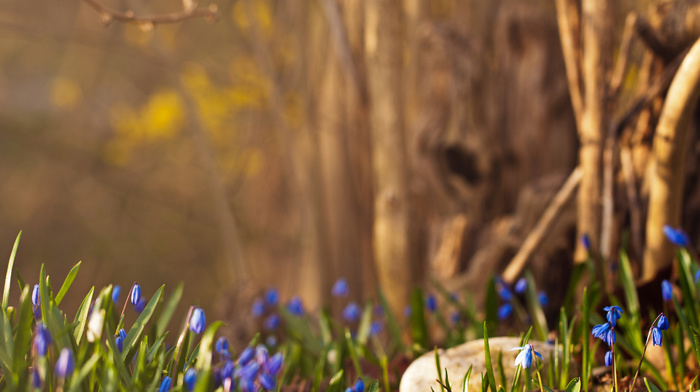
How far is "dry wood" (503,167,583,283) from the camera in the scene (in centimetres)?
195

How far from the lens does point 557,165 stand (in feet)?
7.85

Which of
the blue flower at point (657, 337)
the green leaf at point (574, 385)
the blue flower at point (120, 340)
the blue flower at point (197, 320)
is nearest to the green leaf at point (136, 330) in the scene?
the blue flower at point (120, 340)

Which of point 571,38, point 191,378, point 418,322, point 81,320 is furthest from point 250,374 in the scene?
point 571,38

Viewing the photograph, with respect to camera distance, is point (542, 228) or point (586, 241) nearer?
point (586, 241)

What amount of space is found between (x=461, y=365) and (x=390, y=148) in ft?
3.95

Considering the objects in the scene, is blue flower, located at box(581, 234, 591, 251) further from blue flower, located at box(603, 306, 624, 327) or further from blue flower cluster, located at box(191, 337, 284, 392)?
blue flower cluster, located at box(191, 337, 284, 392)

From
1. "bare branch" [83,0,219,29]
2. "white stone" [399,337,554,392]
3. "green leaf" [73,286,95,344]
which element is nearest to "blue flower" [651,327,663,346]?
"white stone" [399,337,554,392]

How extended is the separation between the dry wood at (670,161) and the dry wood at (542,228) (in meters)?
0.24

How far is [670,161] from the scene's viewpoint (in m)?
1.63

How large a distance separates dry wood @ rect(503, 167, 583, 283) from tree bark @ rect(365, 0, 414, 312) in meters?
0.48

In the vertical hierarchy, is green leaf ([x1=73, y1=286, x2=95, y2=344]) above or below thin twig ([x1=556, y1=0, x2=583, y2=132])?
below

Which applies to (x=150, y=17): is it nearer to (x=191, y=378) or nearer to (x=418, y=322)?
(x=191, y=378)

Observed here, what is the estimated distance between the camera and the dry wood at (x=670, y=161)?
1482 mm

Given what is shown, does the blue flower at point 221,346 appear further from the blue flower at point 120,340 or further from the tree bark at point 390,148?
the tree bark at point 390,148
